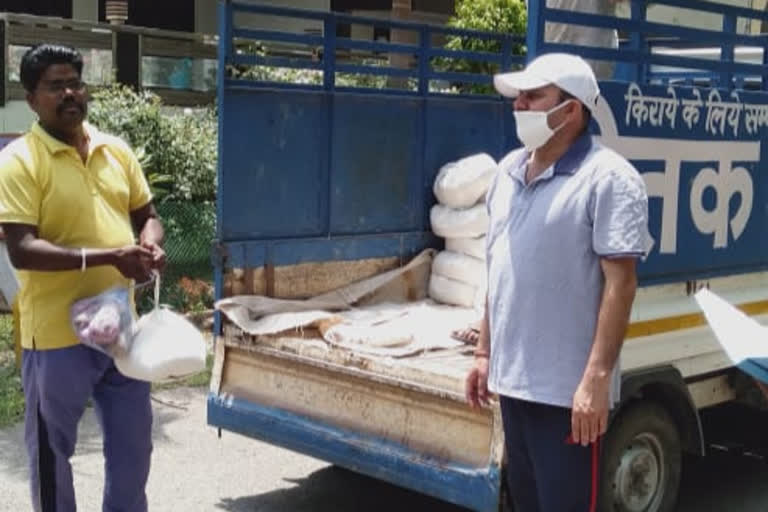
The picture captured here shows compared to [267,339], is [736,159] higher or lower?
higher

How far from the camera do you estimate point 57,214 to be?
3717mm

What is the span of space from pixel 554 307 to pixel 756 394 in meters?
2.33

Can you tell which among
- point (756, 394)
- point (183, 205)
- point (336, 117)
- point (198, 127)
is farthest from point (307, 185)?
point (198, 127)

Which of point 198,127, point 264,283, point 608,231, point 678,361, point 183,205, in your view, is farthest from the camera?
point 198,127

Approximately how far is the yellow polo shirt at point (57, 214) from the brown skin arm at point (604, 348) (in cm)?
159

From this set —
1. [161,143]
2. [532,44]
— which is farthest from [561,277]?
[161,143]

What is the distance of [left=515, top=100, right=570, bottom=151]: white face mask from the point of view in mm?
3275

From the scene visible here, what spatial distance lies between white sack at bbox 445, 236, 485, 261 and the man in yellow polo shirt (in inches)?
88.2

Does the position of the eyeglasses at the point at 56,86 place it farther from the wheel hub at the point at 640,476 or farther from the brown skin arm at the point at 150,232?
the wheel hub at the point at 640,476

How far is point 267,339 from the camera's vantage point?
194 inches

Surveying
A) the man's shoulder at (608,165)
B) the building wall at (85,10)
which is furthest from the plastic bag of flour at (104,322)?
the building wall at (85,10)

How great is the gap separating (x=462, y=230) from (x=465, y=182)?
24 cm

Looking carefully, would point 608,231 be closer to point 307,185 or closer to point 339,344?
point 339,344

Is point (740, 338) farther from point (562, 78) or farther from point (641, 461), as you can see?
point (641, 461)
